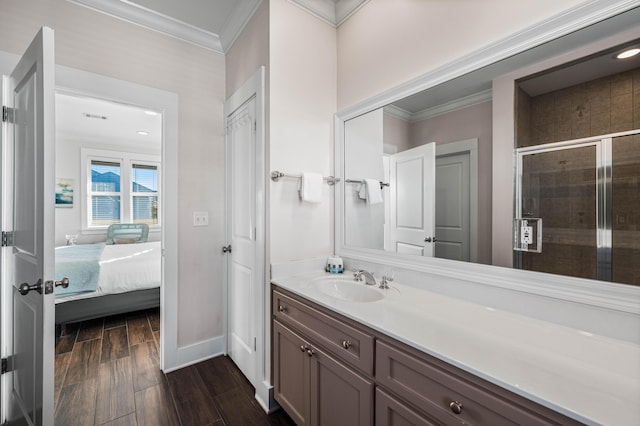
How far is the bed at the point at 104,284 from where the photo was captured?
277 centimetres

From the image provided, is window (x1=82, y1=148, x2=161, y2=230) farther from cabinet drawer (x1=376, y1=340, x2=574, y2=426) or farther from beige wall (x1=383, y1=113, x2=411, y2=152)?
cabinet drawer (x1=376, y1=340, x2=574, y2=426)

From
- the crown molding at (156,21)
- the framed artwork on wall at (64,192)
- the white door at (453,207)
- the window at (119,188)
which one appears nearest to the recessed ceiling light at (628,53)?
the white door at (453,207)

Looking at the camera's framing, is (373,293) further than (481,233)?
Yes

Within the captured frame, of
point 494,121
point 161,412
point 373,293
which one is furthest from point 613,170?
point 161,412

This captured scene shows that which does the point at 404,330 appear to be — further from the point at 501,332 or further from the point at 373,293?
the point at 373,293

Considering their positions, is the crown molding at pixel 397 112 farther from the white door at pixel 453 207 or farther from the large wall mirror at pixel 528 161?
the white door at pixel 453 207

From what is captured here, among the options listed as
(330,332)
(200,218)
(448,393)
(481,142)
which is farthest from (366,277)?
(200,218)

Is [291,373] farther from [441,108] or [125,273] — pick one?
[125,273]

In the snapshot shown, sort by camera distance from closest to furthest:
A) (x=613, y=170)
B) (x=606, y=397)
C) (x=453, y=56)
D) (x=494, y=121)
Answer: (x=606, y=397), (x=613, y=170), (x=494, y=121), (x=453, y=56)

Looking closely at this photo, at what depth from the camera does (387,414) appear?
39.1 inches

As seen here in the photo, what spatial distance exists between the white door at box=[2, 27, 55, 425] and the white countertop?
1.19m

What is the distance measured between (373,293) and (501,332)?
0.64m

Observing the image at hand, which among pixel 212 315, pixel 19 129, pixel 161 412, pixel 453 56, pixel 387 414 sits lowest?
pixel 161 412

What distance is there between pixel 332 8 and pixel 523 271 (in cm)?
205
